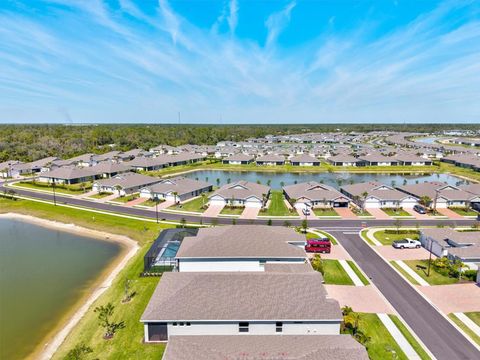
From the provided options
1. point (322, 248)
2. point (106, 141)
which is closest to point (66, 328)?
point (322, 248)

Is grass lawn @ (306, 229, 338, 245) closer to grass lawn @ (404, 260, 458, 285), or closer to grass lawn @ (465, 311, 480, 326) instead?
grass lawn @ (404, 260, 458, 285)

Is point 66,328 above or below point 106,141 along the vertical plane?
below

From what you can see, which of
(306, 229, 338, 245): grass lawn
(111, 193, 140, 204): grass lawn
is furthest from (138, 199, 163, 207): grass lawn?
(306, 229, 338, 245): grass lawn

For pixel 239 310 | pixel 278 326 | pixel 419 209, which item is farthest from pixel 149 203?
pixel 419 209

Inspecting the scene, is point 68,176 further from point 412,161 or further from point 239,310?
point 412,161

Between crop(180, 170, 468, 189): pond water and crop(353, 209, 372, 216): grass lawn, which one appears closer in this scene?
crop(353, 209, 372, 216): grass lawn

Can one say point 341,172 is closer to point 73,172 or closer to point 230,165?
point 230,165
